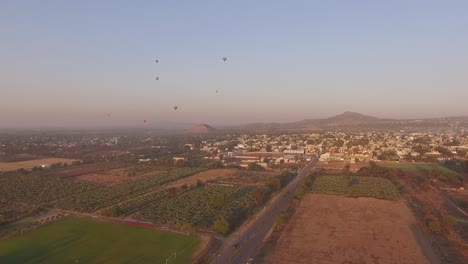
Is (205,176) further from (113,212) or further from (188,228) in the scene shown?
(188,228)

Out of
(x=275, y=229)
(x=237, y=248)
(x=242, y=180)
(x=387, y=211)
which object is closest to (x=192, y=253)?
(x=237, y=248)

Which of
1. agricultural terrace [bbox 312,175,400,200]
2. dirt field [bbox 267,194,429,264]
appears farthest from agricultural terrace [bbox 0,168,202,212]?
agricultural terrace [bbox 312,175,400,200]

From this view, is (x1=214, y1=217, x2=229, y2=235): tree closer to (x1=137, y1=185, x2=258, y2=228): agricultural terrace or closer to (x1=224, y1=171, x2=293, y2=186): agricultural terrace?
(x1=137, y1=185, x2=258, y2=228): agricultural terrace

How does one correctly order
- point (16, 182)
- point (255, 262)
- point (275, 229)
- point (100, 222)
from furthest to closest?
point (16, 182) < point (100, 222) < point (275, 229) < point (255, 262)

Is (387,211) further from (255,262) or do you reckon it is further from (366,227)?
(255,262)

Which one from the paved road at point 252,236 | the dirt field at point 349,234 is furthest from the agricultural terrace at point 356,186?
the paved road at point 252,236

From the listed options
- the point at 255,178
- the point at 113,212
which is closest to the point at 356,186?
the point at 255,178
